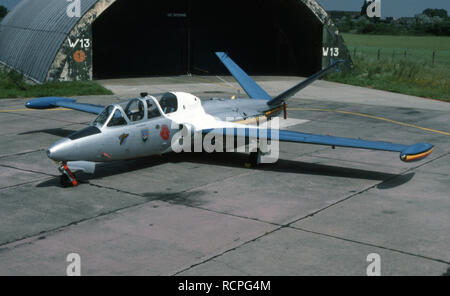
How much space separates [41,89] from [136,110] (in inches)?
688

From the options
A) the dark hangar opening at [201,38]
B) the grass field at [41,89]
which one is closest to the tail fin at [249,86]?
the grass field at [41,89]

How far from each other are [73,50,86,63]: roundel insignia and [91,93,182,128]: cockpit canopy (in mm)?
18349

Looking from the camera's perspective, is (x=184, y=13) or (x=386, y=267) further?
(x=184, y=13)

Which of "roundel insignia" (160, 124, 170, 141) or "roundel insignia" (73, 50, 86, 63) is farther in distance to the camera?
"roundel insignia" (73, 50, 86, 63)

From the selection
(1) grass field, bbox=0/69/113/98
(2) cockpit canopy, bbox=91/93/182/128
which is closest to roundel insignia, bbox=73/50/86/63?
(1) grass field, bbox=0/69/113/98

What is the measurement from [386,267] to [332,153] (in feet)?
29.5

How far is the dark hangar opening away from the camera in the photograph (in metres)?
42.0

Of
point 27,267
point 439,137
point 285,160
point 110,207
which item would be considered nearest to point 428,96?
point 439,137

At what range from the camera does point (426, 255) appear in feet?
32.7

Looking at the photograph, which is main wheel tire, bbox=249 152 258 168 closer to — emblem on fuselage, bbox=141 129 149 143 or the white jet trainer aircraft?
the white jet trainer aircraft

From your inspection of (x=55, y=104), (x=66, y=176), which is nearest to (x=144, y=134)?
(x=66, y=176)

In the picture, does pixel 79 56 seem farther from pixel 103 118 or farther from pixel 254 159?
pixel 254 159

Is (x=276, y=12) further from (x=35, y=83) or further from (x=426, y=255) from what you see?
(x=426, y=255)

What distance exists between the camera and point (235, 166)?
1648 cm
